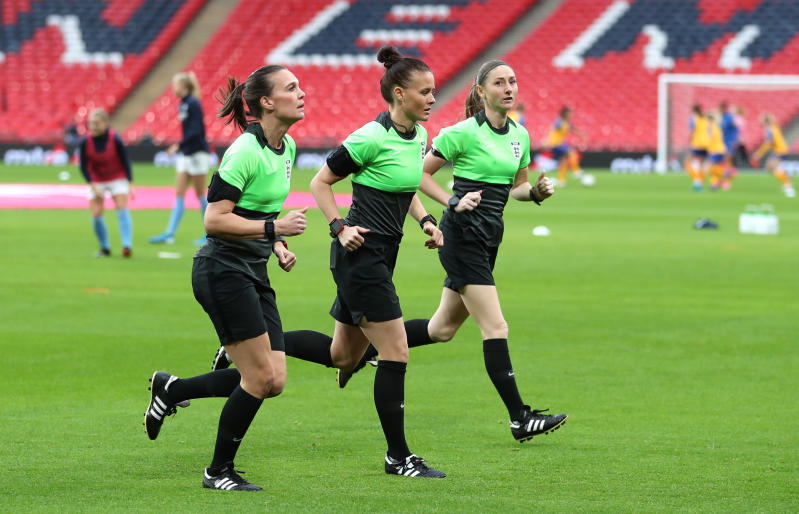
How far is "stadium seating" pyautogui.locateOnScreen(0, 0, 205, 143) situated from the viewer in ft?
167

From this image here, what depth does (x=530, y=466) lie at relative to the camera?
702 cm

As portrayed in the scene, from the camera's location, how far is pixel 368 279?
276 inches

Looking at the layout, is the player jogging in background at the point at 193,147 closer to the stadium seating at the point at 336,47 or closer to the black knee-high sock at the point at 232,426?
the black knee-high sock at the point at 232,426

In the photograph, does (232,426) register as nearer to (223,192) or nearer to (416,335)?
(223,192)

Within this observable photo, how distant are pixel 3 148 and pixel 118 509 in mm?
44161

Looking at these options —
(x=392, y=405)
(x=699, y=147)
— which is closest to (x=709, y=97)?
(x=699, y=147)

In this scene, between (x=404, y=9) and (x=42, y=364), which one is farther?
(x=404, y=9)

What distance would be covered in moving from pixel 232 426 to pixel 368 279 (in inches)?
43.6

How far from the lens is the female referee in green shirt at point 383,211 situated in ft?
22.7

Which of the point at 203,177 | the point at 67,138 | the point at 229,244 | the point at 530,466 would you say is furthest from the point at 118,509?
the point at 67,138

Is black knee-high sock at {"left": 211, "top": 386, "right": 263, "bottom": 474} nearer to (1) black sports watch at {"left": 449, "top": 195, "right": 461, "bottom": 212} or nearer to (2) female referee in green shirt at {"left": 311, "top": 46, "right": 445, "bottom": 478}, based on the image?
(2) female referee in green shirt at {"left": 311, "top": 46, "right": 445, "bottom": 478}

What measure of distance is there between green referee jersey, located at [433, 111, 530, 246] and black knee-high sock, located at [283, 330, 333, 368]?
115 cm

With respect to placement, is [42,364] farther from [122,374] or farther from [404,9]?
[404,9]

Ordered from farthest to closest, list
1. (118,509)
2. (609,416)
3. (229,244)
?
(609,416), (229,244), (118,509)
